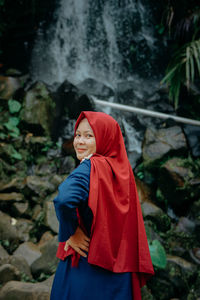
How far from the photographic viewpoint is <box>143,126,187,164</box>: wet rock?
4.49 meters

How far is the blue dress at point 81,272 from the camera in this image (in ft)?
3.95

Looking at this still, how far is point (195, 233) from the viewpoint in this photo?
3.66 metres

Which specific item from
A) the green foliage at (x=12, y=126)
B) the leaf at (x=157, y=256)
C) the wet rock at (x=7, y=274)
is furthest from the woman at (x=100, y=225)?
the green foliage at (x=12, y=126)

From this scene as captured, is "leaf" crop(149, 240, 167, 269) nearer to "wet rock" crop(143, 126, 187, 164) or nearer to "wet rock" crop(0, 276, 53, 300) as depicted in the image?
"wet rock" crop(0, 276, 53, 300)

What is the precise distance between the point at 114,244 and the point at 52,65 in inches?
298

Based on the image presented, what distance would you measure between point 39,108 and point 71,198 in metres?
4.78

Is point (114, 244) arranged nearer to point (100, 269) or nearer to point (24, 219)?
point (100, 269)

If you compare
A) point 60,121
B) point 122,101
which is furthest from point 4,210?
point 122,101

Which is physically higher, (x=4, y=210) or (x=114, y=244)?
(x=114, y=244)

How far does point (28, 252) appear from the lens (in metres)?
3.20

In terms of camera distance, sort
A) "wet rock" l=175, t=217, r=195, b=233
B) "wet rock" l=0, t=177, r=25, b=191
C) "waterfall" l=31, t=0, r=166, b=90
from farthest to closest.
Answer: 1. "waterfall" l=31, t=0, r=166, b=90
2. "wet rock" l=0, t=177, r=25, b=191
3. "wet rock" l=175, t=217, r=195, b=233

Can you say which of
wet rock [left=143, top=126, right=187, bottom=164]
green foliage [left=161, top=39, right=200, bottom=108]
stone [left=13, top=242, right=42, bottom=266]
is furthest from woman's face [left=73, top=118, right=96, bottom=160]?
green foliage [left=161, top=39, right=200, bottom=108]

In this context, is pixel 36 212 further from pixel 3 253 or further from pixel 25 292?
pixel 25 292

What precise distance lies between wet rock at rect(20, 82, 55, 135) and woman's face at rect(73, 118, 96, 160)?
4216 millimetres
